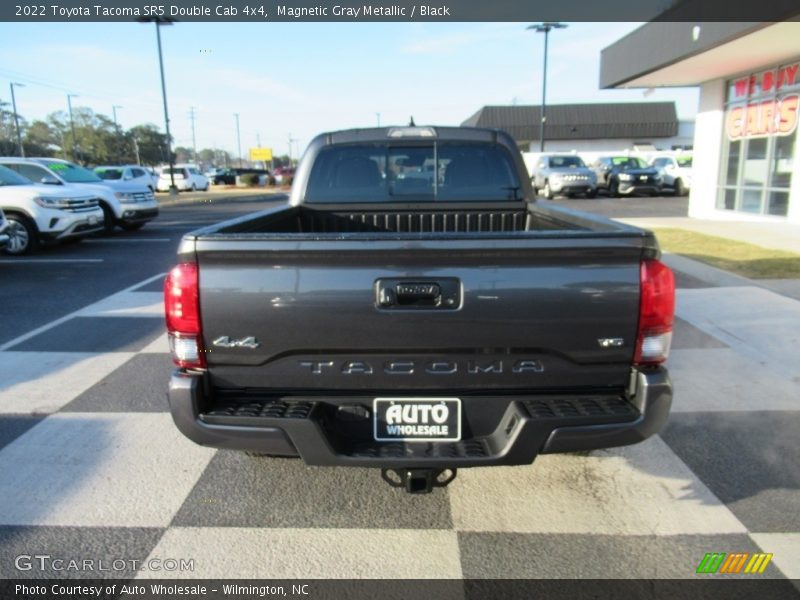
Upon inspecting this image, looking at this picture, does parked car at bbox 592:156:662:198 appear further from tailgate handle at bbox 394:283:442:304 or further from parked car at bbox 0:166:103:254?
tailgate handle at bbox 394:283:442:304

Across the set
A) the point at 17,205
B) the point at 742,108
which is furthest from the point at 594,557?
the point at 742,108

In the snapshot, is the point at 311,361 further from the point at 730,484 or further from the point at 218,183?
the point at 218,183

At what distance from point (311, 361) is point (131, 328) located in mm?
4523

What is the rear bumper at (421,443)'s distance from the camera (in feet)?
7.82

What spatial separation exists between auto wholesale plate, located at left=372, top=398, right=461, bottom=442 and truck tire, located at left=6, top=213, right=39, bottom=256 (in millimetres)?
10982

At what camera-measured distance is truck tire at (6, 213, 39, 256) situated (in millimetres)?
10898

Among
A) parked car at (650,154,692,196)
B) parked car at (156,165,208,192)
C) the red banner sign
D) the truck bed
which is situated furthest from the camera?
parked car at (156,165,208,192)

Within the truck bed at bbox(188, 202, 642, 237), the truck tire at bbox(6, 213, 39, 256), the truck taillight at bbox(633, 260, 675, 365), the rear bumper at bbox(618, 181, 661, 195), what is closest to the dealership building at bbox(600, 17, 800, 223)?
the rear bumper at bbox(618, 181, 661, 195)

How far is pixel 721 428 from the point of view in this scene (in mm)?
3855

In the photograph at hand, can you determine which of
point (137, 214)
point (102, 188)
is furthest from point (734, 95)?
point (102, 188)

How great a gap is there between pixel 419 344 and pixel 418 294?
0.70ft

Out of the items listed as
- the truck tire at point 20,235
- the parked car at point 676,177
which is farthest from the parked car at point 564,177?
the truck tire at point 20,235

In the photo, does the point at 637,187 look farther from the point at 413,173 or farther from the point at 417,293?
the point at 417,293

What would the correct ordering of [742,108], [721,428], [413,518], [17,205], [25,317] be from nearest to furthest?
[413,518]
[721,428]
[25,317]
[17,205]
[742,108]
